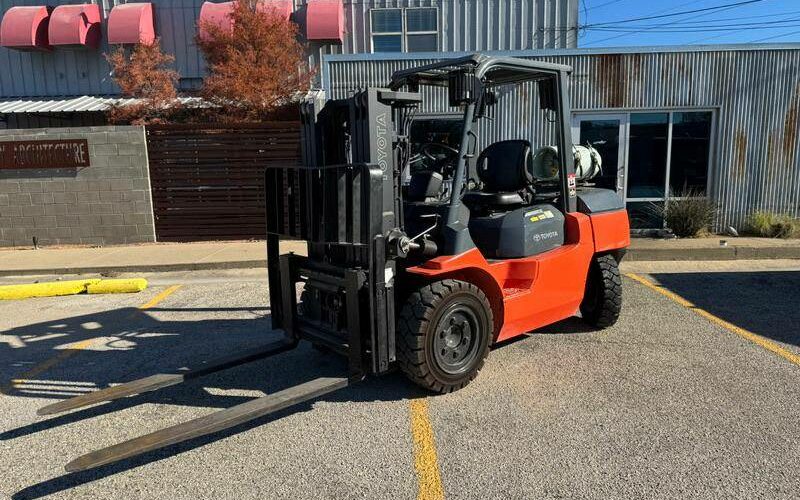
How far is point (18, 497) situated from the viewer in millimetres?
3127

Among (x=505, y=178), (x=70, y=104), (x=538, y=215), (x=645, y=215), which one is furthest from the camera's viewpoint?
(x=70, y=104)

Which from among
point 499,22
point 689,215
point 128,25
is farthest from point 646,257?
point 128,25

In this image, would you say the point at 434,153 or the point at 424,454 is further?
the point at 434,153

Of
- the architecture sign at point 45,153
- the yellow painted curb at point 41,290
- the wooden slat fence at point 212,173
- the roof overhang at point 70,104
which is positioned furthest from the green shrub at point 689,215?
the architecture sign at point 45,153

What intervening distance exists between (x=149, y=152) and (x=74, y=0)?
9.09m

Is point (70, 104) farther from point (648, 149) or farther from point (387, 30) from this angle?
point (648, 149)

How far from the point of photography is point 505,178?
5.09m

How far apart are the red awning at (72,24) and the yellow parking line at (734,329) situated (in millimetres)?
17149

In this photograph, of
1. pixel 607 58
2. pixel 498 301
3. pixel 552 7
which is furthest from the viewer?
pixel 552 7

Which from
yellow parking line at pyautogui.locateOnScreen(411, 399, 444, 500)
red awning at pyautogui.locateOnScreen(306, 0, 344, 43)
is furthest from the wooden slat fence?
yellow parking line at pyautogui.locateOnScreen(411, 399, 444, 500)

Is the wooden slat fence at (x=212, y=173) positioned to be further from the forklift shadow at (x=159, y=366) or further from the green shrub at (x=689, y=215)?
the green shrub at (x=689, y=215)

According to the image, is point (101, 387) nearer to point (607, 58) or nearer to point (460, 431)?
point (460, 431)

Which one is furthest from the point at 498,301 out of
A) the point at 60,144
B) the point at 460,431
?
the point at 60,144

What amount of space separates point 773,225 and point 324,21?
1252 cm
